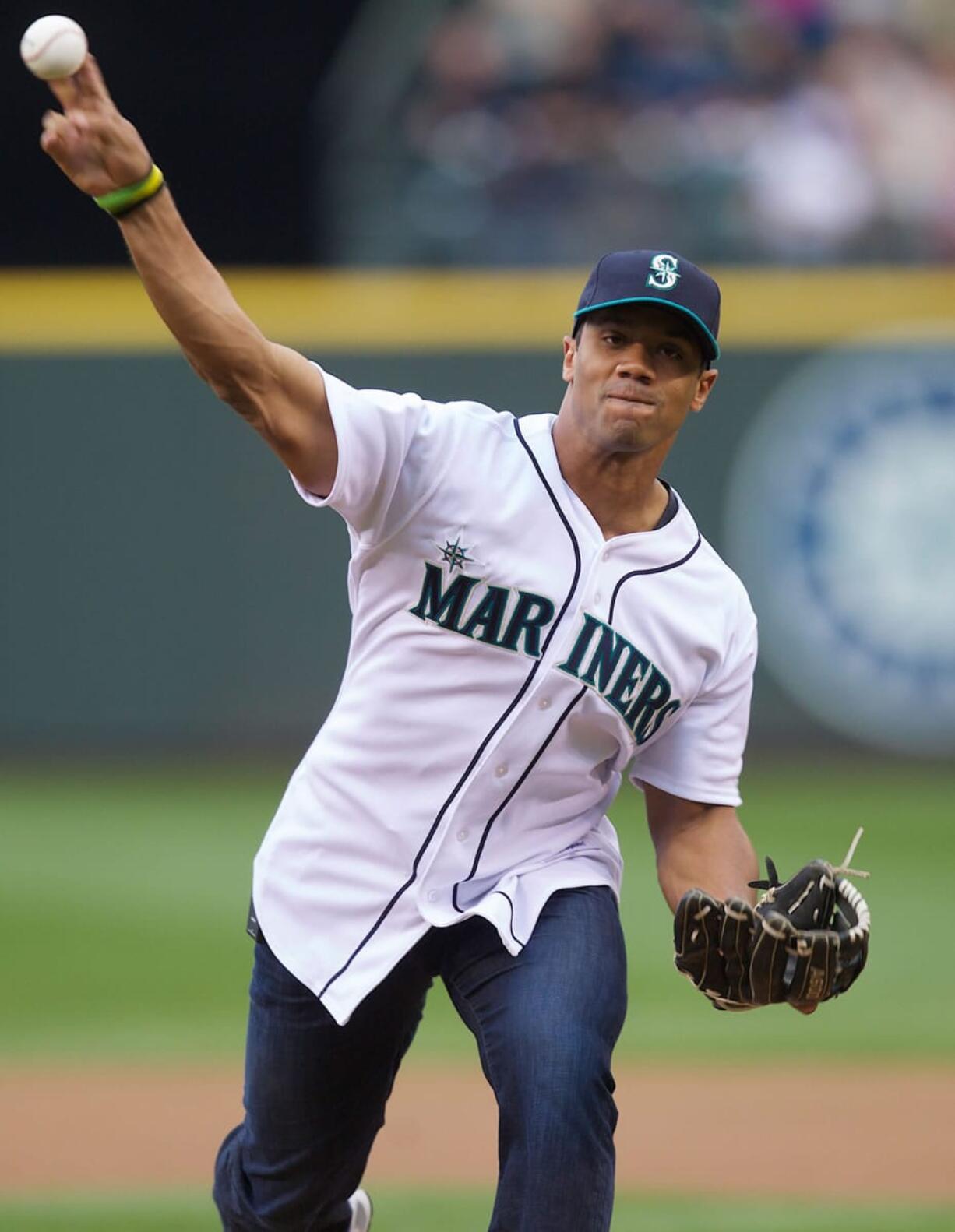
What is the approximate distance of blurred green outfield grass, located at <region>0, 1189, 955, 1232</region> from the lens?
5.64 meters

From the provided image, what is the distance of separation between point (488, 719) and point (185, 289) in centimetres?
109

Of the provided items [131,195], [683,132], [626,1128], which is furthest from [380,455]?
[683,132]

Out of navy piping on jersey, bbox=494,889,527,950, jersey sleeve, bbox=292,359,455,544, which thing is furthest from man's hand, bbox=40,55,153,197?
navy piping on jersey, bbox=494,889,527,950

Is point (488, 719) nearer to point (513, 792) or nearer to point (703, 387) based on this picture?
point (513, 792)

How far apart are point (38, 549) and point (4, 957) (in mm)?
3659

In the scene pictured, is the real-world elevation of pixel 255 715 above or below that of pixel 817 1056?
above

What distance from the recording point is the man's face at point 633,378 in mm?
4230

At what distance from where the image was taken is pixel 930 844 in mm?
10555

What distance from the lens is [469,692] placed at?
4.24 m

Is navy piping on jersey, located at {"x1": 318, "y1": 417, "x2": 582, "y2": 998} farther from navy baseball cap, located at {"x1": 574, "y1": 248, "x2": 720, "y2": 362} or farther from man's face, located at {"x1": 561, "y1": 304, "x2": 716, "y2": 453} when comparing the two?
navy baseball cap, located at {"x1": 574, "y1": 248, "x2": 720, "y2": 362}

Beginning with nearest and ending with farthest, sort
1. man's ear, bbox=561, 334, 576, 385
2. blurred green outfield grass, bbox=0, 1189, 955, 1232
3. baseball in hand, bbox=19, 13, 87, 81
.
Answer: baseball in hand, bbox=19, 13, 87, 81 → man's ear, bbox=561, 334, 576, 385 → blurred green outfield grass, bbox=0, 1189, 955, 1232

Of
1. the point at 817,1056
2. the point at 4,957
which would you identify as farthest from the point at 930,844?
the point at 4,957

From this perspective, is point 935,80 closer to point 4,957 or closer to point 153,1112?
point 4,957

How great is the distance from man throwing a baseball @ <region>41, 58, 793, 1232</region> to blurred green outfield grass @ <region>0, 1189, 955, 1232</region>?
1332 millimetres
